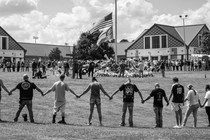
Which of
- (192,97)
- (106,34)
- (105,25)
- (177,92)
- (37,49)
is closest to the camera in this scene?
(177,92)

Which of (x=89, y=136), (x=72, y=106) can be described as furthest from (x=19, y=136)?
(x=72, y=106)

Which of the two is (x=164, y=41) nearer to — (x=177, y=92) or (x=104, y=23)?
(x=104, y=23)

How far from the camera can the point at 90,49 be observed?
70.6m

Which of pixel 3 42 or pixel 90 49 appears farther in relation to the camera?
pixel 3 42

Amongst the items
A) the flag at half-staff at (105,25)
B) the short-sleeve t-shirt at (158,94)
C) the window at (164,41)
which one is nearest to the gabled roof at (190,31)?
the window at (164,41)

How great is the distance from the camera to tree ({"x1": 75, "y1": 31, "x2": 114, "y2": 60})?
230 ft

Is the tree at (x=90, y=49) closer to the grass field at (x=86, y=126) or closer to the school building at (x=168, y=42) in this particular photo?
the school building at (x=168, y=42)

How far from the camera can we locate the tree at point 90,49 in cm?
7012

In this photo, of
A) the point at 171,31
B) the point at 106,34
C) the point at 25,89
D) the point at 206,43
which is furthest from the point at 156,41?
the point at 25,89

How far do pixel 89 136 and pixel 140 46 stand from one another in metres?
67.1

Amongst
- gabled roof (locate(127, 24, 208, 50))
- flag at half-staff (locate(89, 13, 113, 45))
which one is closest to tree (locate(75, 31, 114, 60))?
gabled roof (locate(127, 24, 208, 50))

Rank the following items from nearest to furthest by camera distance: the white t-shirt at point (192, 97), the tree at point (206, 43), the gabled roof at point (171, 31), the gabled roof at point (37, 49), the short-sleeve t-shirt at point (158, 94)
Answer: the short-sleeve t-shirt at point (158, 94) < the white t-shirt at point (192, 97) < the tree at point (206, 43) < the gabled roof at point (171, 31) < the gabled roof at point (37, 49)

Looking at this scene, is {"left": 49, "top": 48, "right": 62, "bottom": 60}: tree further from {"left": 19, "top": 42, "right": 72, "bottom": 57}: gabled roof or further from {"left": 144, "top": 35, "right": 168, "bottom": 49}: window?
{"left": 144, "top": 35, "right": 168, "bottom": 49}: window

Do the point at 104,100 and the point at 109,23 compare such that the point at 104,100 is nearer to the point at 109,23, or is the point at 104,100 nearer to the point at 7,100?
the point at 7,100
